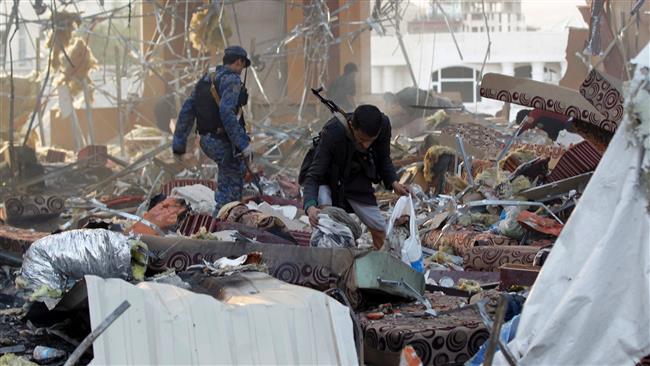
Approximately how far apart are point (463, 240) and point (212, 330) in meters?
4.14

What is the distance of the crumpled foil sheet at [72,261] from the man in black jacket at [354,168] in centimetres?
136

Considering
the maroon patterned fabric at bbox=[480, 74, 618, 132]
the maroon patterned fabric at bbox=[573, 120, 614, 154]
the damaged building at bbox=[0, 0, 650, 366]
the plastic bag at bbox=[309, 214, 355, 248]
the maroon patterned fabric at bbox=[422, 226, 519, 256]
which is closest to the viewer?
the damaged building at bbox=[0, 0, 650, 366]

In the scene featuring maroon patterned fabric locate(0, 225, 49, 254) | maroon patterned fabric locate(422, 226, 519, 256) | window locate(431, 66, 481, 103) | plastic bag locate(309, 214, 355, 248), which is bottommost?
window locate(431, 66, 481, 103)

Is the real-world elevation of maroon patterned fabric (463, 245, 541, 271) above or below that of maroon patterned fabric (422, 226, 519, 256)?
above

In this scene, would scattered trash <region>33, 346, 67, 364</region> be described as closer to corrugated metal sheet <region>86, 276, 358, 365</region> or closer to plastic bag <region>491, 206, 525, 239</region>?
corrugated metal sheet <region>86, 276, 358, 365</region>

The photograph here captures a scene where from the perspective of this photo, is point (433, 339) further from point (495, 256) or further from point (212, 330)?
point (495, 256)

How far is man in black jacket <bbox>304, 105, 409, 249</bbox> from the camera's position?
6867mm

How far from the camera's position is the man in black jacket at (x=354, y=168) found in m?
6.87

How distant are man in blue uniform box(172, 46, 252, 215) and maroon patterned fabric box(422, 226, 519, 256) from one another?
6.40ft

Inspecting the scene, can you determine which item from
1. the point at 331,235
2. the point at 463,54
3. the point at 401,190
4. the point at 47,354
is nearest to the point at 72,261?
the point at 47,354

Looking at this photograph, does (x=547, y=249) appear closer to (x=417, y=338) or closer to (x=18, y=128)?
(x=417, y=338)

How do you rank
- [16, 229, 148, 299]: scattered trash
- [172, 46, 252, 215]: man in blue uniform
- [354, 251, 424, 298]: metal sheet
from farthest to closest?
[172, 46, 252, 215]: man in blue uniform
[354, 251, 424, 298]: metal sheet
[16, 229, 148, 299]: scattered trash

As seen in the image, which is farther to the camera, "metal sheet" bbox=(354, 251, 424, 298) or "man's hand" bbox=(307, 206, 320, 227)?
"man's hand" bbox=(307, 206, 320, 227)

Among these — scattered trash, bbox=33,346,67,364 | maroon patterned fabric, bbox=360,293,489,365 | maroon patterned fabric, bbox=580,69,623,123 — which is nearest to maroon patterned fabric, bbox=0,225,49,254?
scattered trash, bbox=33,346,67,364
